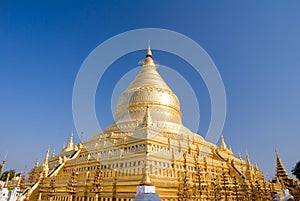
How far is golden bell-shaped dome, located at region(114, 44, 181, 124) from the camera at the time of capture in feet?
95.6

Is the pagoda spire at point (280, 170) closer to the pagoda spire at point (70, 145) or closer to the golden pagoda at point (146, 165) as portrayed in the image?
the golden pagoda at point (146, 165)

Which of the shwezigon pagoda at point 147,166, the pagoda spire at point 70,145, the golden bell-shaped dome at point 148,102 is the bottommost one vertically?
the shwezigon pagoda at point 147,166

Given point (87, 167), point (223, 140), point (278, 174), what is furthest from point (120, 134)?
point (278, 174)

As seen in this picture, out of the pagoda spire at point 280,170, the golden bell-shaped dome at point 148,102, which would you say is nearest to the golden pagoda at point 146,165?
the golden bell-shaped dome at point 148,102

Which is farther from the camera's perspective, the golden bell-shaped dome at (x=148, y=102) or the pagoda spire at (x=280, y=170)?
the pagoda spire at (x=280, y=170)

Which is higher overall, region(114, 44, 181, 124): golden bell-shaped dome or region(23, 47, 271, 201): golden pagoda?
region(114, 44, 181, 124): golden bell-shaped dome

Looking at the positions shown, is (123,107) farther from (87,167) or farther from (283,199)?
(283,199)

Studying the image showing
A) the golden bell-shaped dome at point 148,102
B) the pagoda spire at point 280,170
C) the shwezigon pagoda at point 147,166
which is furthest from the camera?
the pagoda spire at point 280,170

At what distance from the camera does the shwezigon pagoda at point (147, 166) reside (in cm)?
1510

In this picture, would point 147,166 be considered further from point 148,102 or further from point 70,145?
point 70,145

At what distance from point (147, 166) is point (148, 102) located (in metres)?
15.5

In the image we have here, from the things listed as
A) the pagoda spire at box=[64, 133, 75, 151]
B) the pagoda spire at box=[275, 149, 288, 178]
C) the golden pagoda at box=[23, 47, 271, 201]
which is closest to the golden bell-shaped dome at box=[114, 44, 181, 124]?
the golden pagoda at box=[23, 47, 271, 201]

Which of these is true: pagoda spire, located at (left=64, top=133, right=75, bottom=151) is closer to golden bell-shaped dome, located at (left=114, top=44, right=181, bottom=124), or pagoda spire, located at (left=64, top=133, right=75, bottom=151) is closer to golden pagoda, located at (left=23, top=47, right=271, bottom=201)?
golden pagoda, located at (left=23, top=47, right=271, bottom=201)

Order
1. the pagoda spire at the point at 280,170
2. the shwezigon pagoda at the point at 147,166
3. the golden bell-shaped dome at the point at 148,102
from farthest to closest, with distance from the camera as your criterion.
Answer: the pagoda spire at the point at 280,170
the golden bell-shaped dome at the point at 148,102
the shwezigon pagoda at the point at 147,166
